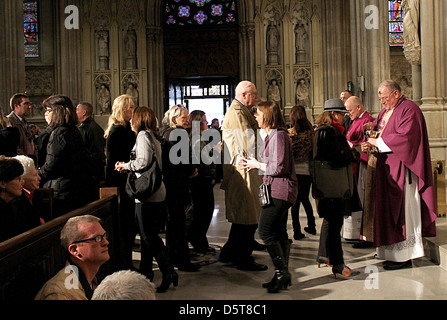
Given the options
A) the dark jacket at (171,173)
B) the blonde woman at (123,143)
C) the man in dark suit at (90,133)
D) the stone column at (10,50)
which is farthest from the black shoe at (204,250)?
the stone column at (10,50)

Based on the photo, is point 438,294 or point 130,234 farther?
point 130,234

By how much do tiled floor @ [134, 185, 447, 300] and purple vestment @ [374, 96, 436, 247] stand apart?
0.39 m

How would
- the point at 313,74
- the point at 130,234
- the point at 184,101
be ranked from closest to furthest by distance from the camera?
the point at 130,234 → the point at 313,74 → the point at 184,101

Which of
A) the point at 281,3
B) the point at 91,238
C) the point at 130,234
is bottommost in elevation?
the point at 130,234

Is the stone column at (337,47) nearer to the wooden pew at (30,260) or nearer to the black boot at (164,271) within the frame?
the black boot at (164,271)

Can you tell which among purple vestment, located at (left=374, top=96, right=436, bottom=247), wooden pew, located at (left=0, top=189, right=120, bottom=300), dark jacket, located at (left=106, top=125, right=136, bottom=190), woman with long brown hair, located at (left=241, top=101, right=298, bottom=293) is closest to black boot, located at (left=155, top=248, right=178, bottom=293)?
woman with long brown hair, located at (left=241, top=101, right=298, bottom=293)

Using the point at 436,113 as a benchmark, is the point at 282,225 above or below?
below

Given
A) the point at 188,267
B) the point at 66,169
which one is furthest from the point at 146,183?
the point at 188,267

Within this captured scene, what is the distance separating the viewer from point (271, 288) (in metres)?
4.47

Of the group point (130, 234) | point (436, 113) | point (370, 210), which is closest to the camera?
point (130, 234)

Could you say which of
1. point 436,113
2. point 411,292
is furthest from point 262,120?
point 436,113

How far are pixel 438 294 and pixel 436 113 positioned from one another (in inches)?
177

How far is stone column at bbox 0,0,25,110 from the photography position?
11734mm

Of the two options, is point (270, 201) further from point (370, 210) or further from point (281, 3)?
point (281, 3)
